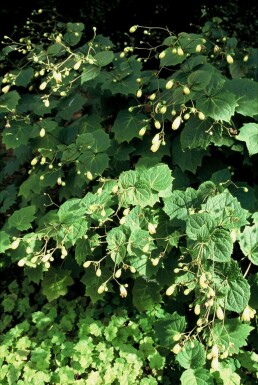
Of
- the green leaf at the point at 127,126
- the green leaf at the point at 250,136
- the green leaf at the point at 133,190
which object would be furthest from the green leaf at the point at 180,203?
the green leaf at the point at 127,126

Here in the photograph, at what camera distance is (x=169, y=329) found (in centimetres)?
234

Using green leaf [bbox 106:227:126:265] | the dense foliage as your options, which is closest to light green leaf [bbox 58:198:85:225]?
the dense foliage

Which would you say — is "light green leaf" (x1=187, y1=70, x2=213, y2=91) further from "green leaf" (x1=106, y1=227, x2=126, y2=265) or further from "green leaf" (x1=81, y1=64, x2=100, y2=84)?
"green leaf" (x1=106, y1=227, x2=126, y2=265)

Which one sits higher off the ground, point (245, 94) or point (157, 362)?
point (245, 94)

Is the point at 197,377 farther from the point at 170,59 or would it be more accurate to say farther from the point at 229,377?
the point at 170,59

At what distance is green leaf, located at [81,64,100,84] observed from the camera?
8.41 ft

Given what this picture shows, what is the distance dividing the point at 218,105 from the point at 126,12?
514 cm

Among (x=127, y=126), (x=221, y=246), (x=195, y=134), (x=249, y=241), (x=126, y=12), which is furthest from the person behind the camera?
(x=126, y=12)

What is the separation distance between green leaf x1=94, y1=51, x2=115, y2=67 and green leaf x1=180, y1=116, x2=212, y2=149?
61 cm

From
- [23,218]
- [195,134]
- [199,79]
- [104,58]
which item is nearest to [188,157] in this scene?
→ [195,134]

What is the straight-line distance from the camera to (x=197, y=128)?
2.42m

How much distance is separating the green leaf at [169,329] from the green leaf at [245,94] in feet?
3.83

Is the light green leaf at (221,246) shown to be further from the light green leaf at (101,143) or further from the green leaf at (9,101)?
the green leaf at (9,101)

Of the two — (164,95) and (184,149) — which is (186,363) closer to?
(184,149)
